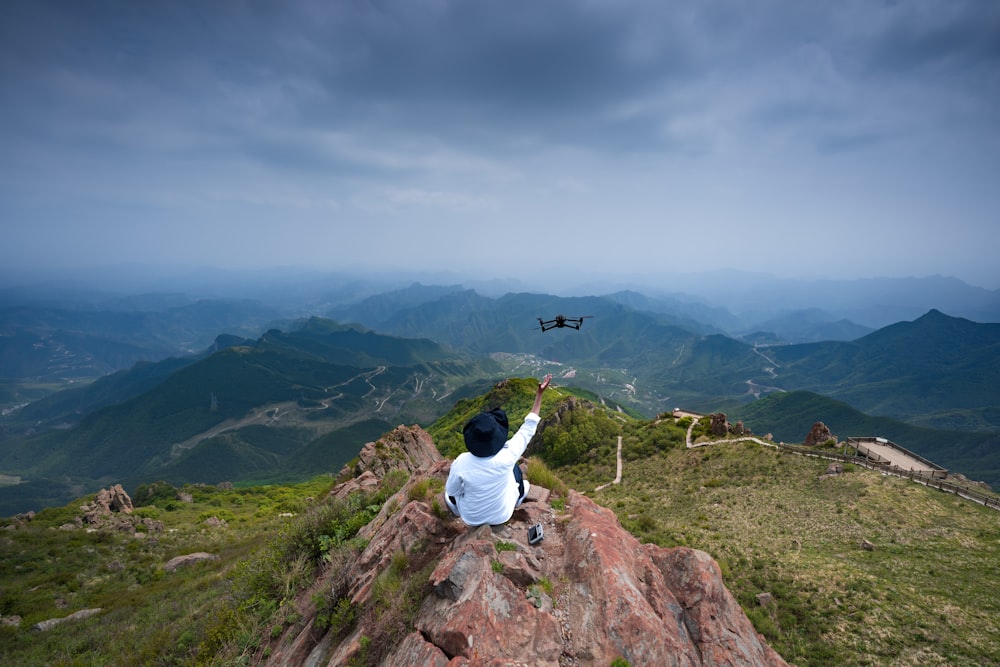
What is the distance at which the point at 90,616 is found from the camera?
1928 cm

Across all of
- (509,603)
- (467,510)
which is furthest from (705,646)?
(467,510)

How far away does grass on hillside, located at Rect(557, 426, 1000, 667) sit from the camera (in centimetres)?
1503

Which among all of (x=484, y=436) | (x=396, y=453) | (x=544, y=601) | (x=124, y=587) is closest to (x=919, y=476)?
(x=544, y=601)

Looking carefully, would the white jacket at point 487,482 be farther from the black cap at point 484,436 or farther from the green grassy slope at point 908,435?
the green grassy slope at point 908,435

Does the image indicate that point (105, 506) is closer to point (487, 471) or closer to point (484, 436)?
point (487, 471)

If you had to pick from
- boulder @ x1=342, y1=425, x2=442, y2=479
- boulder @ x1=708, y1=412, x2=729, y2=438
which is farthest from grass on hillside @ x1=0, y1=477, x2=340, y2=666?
boulder @ x1=708, y1=412, x2=729, y2=438

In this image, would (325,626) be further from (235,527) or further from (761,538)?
(235,527)

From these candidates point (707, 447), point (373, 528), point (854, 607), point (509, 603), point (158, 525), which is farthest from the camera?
point (707, 447)

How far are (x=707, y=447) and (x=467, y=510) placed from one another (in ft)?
141

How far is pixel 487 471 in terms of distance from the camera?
27.5 feet

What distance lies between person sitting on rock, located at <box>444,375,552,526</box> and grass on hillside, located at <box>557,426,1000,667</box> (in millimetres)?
15762

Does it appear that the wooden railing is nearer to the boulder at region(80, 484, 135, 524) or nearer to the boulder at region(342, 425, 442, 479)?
the boulder at region(342, 425, 442, 479)

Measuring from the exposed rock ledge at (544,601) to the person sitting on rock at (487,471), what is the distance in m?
0.60

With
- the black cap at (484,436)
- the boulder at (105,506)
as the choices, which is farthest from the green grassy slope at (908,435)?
the boulder at (105,506)
